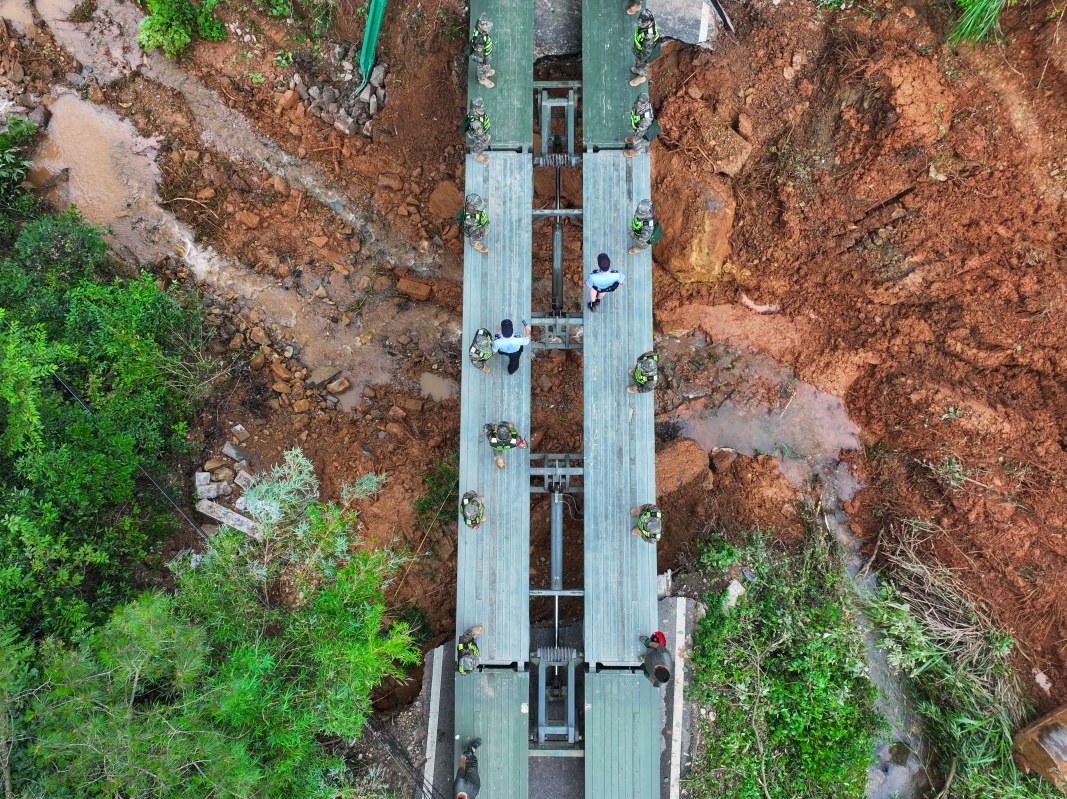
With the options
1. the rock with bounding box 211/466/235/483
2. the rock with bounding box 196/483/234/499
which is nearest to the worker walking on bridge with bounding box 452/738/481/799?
the rock with bounding box 196/483/234/499

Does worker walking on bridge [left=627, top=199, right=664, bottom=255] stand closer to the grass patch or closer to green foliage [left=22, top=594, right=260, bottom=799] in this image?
the grass patch

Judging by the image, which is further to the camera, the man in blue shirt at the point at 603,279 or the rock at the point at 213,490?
the rock at the point at 213,490

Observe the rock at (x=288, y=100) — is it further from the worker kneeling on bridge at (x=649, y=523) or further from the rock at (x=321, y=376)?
the worker kneeling on bridge at (x=649, y=523)

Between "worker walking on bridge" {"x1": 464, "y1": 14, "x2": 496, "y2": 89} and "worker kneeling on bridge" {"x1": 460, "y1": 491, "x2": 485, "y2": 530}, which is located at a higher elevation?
"worker walking on bridge" {"x1": 464, "y1": 14, "x2": 496, "y2": 89}

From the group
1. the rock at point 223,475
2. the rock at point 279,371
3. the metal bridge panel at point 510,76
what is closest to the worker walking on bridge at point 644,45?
the metal bridge panel at point 510,76

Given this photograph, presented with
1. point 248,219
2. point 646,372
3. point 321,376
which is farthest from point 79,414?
point 646,372

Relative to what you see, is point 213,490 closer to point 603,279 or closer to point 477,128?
point 477,128

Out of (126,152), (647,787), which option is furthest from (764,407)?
(126,152)
